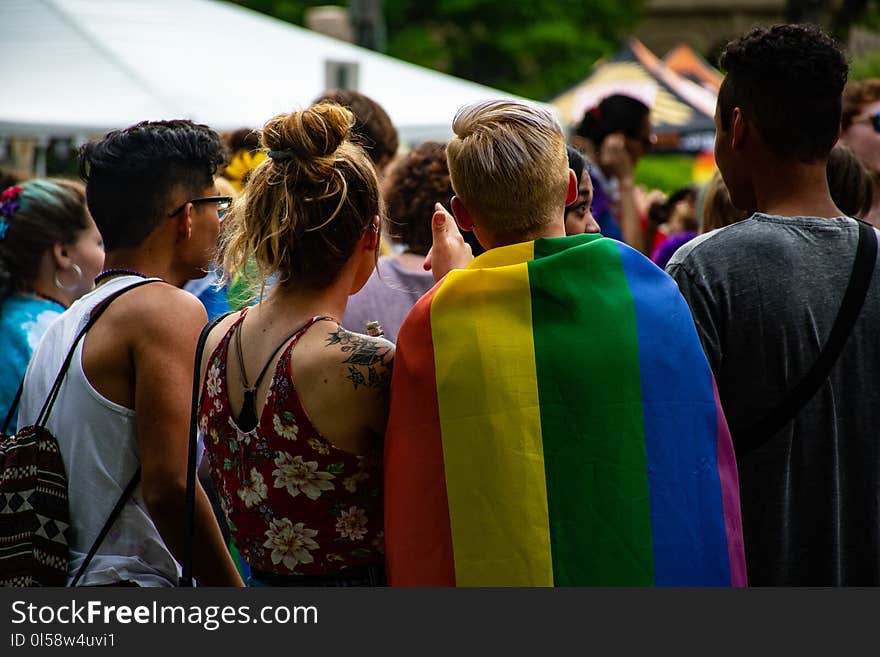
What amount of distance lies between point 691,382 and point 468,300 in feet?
1.68

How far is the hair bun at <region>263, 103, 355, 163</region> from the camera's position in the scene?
2.49m

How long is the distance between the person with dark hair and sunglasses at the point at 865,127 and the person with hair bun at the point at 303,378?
2.37m

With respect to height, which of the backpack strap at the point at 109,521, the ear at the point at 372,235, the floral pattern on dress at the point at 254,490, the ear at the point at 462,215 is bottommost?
the backpack strap at the point at 109,521

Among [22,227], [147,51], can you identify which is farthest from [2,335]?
[147,51]

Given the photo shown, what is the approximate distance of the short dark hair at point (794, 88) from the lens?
104 inches

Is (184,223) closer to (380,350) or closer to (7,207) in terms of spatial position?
(380,350)

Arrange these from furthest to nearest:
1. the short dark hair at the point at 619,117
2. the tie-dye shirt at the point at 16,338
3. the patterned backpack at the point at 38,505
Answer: the short dark hair at the point at 619,117 → the tie-dye shirt at the point at 16,338 → the patterned backpack at the point at 38,505

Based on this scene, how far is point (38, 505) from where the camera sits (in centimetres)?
269

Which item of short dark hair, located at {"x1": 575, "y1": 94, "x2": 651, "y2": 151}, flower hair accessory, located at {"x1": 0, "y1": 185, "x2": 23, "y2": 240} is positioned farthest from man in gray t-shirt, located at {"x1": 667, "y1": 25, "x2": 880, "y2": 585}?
short dark hair, located at {"x1": 575, "y1": 94, "x2": 651, "y2": 151}

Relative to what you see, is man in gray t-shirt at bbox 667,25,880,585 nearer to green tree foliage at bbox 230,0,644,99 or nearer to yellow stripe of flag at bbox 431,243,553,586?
yellow stripe of flag at bbox 431,243,553,586

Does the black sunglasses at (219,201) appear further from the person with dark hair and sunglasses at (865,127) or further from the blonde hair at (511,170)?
the person with dark hair and sunglasses at (865,127)

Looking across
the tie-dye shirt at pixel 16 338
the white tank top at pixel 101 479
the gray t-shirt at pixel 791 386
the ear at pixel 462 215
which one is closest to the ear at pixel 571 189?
the ear at pixel 462 215

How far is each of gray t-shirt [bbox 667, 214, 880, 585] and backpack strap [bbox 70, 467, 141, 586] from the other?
145 cm

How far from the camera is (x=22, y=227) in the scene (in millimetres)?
4098
